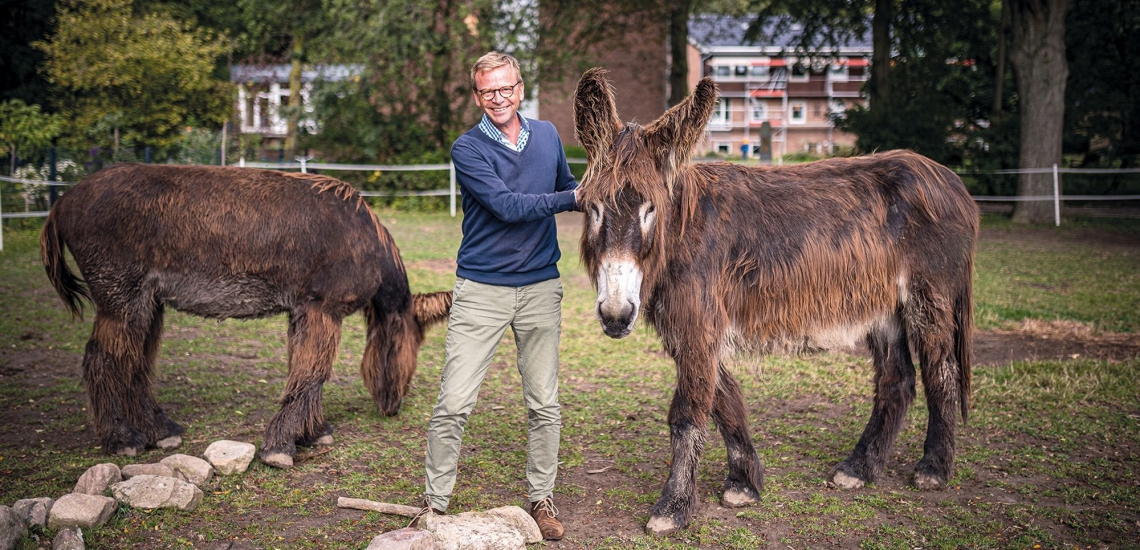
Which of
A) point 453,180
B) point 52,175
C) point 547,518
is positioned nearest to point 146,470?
point 547,518

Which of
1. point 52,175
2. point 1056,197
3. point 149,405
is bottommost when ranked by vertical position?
point 149,405

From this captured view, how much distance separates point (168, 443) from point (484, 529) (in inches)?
112

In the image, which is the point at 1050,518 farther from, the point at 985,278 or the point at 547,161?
the point at 985,278

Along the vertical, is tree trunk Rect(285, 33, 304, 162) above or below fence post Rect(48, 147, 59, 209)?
above

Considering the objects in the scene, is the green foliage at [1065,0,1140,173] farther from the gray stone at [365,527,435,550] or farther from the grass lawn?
the gray stone at [365,527,435,550]

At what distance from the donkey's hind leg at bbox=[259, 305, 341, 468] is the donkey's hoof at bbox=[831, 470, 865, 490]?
3.37 metres

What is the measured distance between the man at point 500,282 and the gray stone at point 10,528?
1.96 metres

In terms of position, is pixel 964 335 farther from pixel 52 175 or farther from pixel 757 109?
pixel 757 109

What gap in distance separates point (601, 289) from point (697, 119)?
36.6 inches

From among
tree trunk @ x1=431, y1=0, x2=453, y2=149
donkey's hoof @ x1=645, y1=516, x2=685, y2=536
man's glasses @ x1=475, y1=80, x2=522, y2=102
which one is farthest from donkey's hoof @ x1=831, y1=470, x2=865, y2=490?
tree trunk @ x1=431, y1=0, x2=453, y2=149

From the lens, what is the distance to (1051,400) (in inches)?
251

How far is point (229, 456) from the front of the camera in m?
4.99

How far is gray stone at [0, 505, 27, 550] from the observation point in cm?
380

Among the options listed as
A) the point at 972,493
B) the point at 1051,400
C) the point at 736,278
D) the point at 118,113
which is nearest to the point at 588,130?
the point at 736,278
